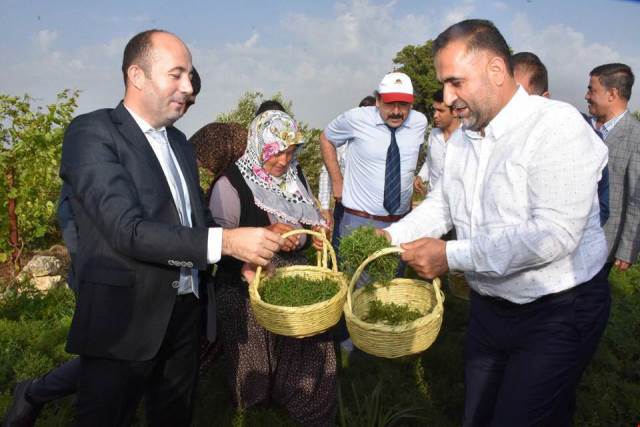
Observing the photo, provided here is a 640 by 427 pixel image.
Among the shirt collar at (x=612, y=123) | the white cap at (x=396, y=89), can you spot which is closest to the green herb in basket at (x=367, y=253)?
the white cap at (x=396, y=89)

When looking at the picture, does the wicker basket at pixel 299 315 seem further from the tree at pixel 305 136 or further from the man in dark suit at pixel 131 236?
the tree at pixel 305 136

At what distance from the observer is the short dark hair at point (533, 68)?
13.3 ft

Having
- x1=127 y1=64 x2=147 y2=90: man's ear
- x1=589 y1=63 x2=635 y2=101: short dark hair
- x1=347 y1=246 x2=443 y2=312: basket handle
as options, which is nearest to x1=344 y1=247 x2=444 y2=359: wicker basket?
x1=347 y1=246 x2=443 y2=312: basket handle

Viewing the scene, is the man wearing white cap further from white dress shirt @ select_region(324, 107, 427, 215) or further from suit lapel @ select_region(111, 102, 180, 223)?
suit lapel @ select_region(111, 102, 180, 223)

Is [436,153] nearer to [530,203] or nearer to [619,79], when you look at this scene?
[619,79]

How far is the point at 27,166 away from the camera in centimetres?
618

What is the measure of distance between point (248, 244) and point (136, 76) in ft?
3.37

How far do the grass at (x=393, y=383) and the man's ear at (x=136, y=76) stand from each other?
8.04 feet

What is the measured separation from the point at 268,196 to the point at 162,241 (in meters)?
1.48

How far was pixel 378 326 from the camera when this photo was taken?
247cm

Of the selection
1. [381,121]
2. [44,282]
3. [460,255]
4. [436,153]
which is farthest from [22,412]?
[436,153]

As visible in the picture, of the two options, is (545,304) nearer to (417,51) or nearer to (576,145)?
(576,145)

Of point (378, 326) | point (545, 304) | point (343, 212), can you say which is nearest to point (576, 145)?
point (545, 304)

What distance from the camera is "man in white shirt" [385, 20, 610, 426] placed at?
207 centimetres
